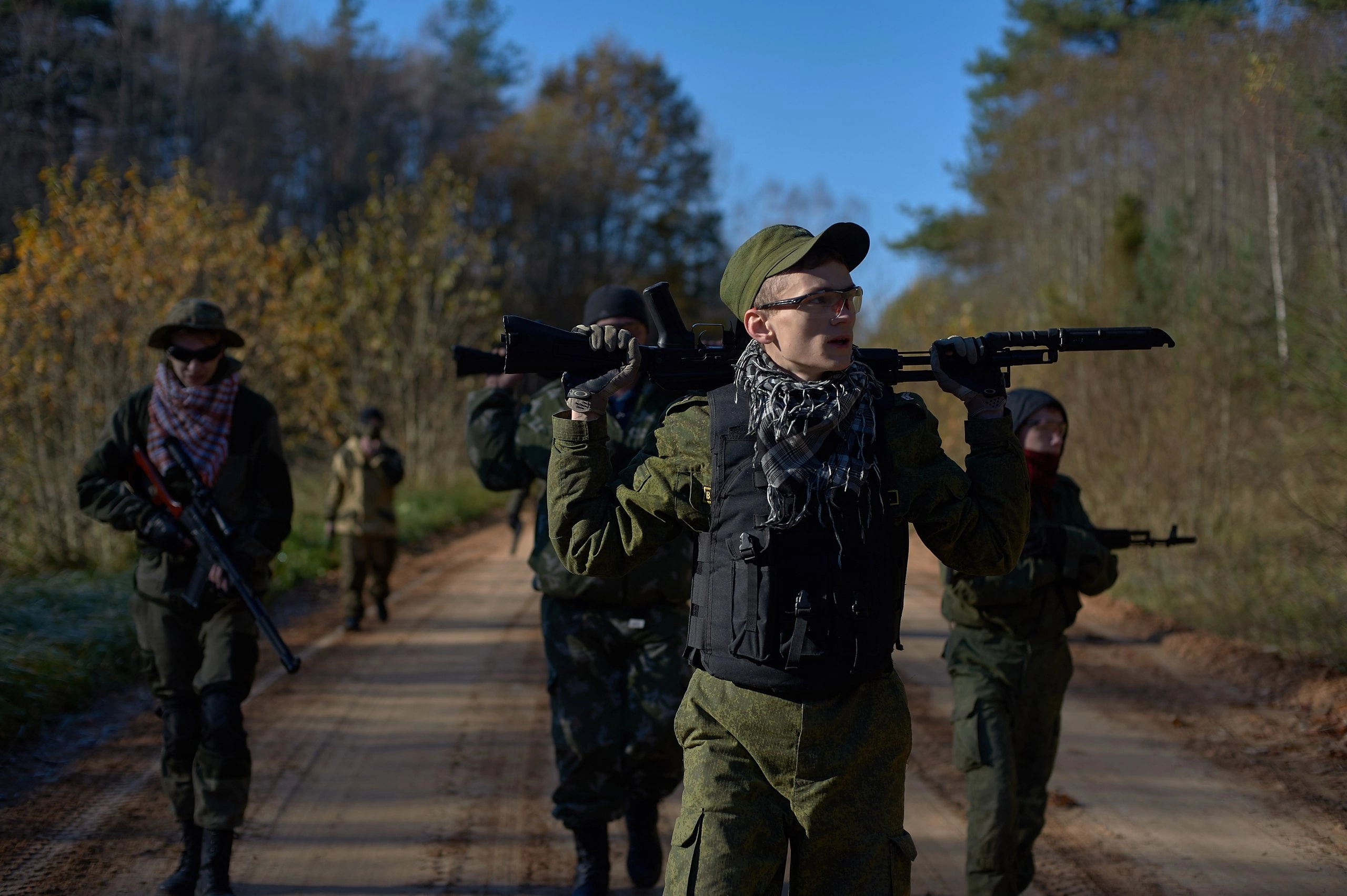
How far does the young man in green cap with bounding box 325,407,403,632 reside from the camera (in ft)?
35.9

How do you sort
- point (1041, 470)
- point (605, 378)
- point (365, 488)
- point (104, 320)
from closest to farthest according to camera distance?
point (605, 378) → point (1041, 470) → point (365, 488) → point (104, 320)

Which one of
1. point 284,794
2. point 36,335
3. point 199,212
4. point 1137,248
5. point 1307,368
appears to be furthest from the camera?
point 1137,248

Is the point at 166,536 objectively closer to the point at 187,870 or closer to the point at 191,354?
the point at 191,354

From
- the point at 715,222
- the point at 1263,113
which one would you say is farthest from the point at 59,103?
Result: the point at 715,222

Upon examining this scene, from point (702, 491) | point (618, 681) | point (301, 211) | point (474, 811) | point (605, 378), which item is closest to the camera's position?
point (702, 491)

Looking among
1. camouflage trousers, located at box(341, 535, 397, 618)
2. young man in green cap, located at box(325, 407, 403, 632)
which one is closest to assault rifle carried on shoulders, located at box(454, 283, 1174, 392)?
camouflage trousers, located at box(341, 535, 397, 618)

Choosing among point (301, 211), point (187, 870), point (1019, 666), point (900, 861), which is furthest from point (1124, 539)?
point (301, 211)

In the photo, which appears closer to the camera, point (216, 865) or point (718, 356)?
point (718, 356)

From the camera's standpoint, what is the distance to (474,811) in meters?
5.67

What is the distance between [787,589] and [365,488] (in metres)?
9.48

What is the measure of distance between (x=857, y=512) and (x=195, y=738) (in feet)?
10.7

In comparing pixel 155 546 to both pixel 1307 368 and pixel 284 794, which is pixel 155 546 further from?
pixel 1307 368

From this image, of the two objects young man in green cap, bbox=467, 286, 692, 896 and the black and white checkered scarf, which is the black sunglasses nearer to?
young man in green cap, bbox=467, 286, 692, 896

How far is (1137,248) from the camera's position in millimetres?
18578
